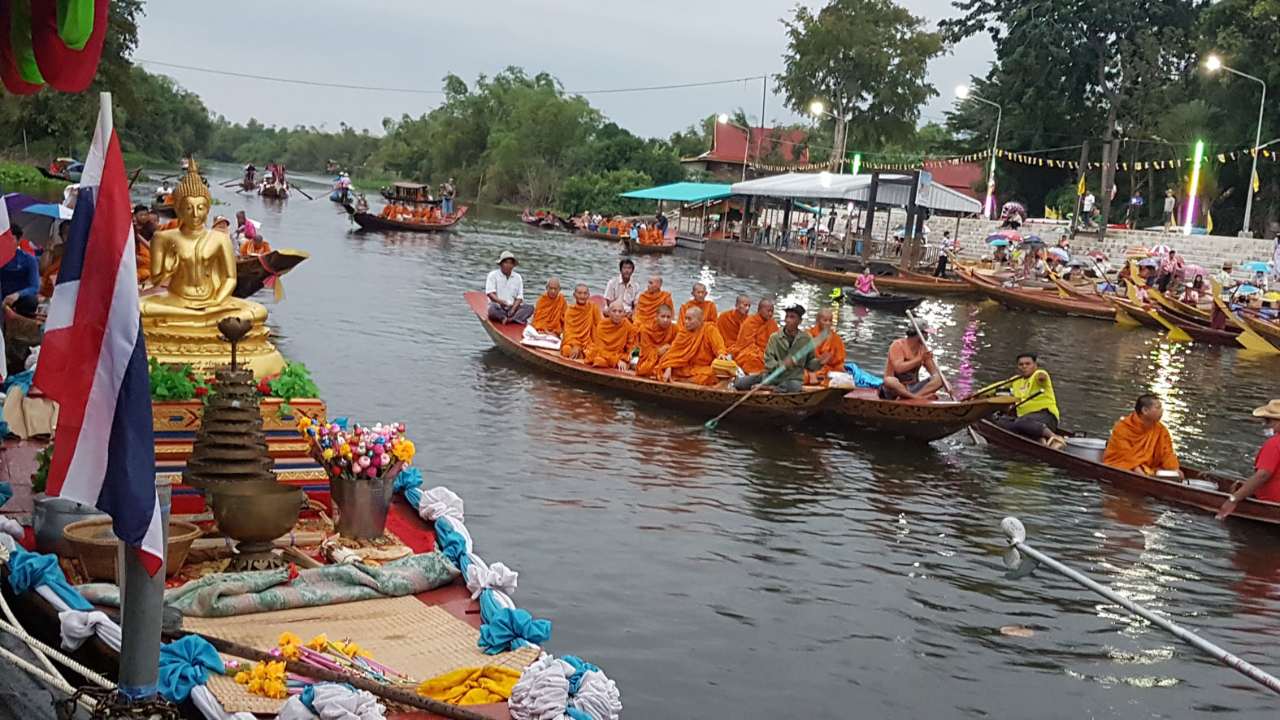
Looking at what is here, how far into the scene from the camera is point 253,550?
20.1ft

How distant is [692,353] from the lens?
14328 mm

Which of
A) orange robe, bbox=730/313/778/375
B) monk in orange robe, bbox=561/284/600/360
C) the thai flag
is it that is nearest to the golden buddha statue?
the thai flag

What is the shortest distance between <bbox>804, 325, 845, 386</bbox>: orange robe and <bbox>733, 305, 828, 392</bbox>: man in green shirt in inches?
4.4

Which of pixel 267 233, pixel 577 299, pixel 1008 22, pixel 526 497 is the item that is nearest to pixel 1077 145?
pixel 1008 22

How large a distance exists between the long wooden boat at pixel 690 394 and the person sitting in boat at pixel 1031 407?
2.12 m

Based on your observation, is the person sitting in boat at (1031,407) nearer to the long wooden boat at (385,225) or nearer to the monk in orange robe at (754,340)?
the monk in orange robe at (754,340)

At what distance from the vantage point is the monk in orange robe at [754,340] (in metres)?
14.6

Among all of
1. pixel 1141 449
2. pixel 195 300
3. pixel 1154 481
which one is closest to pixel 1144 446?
pixel 1141 449

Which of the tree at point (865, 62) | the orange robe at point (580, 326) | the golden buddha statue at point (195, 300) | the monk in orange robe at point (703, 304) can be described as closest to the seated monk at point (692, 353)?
the monk in orange robe at point (703, 304)

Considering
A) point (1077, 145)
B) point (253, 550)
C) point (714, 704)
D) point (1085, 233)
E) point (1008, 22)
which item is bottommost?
point (714, 704)

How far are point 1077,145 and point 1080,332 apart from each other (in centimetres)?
1965

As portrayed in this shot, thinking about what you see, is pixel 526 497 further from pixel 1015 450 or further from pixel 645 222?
pixel 645 222

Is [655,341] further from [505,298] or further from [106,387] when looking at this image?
[106,387]

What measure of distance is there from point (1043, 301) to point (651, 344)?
21.3m
